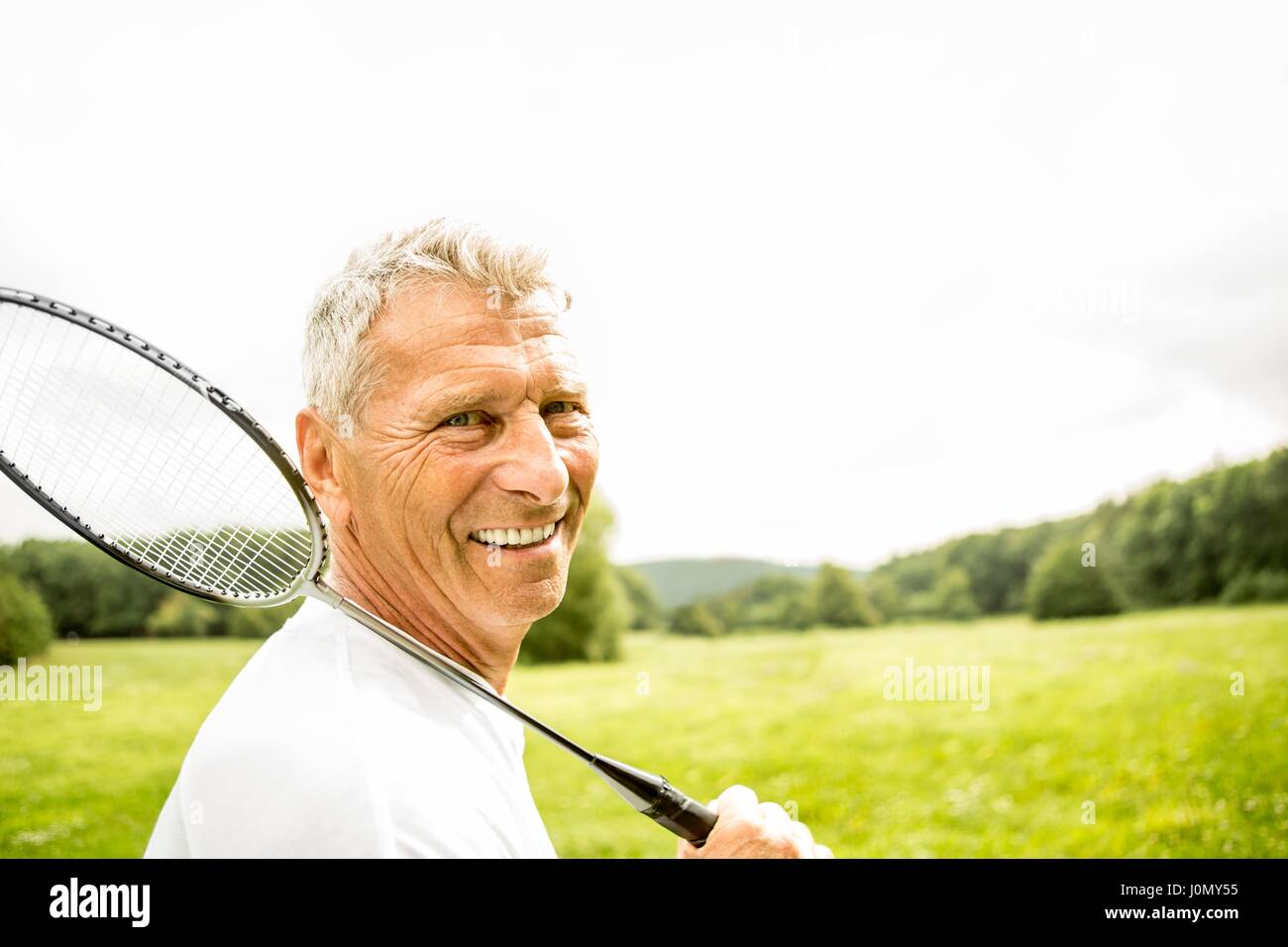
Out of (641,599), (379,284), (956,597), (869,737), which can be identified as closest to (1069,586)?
(956,597)

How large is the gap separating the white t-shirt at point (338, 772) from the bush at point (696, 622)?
405 inches

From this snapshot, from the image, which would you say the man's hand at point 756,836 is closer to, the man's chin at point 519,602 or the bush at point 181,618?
the man's chin at point 519,602

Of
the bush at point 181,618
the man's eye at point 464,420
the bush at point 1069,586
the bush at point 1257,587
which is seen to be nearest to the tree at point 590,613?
the bush at point 181,618

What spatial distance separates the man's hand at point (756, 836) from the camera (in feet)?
5.05

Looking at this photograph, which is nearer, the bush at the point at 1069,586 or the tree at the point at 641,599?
the bush at the point at 1069,586

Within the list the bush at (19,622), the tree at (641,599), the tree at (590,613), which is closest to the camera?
the bush at (19,622)

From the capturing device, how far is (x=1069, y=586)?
37.6 feet

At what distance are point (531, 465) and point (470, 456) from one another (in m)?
0.10

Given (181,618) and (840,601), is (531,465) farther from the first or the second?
(840,601)

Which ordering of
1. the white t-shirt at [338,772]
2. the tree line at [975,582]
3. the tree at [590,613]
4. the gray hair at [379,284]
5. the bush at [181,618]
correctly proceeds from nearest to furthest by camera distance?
the white t-shirt at [338,772] < the gray hair at [379,284] < the bush at [181,618] < the tree line at [975,582] < the tree at [590,613]

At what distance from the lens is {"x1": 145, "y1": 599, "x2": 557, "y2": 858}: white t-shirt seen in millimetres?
1204
